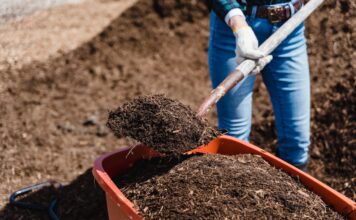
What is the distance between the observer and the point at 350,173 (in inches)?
122

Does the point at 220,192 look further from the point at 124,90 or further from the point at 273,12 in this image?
the point at 124,90

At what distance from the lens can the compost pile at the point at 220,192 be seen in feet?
6.05

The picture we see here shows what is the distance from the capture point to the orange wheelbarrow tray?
1.90 metres

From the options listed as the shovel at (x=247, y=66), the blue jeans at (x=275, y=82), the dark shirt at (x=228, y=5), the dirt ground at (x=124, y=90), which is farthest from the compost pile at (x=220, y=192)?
the dirt ground at (x=124, y=90)

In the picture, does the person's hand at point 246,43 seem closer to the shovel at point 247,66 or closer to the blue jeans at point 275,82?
the shovel at point 247,66

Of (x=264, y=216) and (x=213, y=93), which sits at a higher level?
(x=213, y=93)

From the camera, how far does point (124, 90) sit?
4336mm

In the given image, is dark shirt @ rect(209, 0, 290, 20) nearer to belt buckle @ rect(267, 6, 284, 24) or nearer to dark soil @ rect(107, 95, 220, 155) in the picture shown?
belt buckle @ rect(267, 6, 284, 24)

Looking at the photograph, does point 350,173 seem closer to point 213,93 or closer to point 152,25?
point 213,93

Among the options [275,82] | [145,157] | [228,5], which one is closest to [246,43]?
[228,5]

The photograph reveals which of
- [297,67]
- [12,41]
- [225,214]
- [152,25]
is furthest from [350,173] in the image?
[12,41]

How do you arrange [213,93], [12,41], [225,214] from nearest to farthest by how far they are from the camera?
1. [225,214]
2. [213,93]
3. [12,41]

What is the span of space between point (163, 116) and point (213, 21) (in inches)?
30.4

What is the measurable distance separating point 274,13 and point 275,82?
0.38 m
